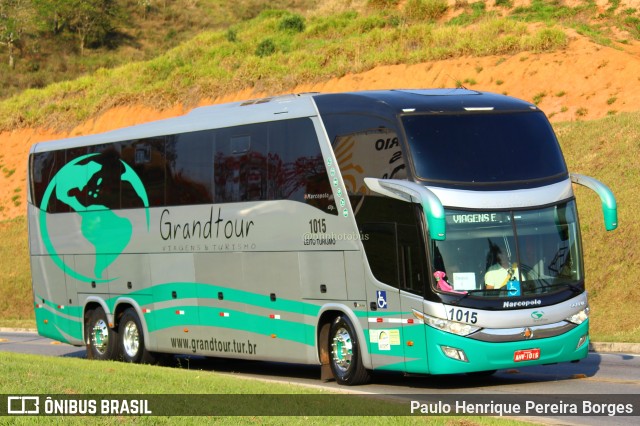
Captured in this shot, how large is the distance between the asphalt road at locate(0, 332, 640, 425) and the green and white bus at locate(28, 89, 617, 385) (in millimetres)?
417

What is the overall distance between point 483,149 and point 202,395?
5374mm

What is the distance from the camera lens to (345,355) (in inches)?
627

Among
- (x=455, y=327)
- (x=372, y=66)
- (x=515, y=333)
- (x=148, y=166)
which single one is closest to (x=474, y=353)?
(x=455, y=327)

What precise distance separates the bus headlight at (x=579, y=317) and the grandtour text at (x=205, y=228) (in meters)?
5.45

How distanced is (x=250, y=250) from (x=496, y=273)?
474cm

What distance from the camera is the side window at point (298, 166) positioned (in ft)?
52.5

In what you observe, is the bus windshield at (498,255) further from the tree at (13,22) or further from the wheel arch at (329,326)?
the tree at (13,22)

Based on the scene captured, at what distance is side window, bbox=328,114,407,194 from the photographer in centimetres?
1488

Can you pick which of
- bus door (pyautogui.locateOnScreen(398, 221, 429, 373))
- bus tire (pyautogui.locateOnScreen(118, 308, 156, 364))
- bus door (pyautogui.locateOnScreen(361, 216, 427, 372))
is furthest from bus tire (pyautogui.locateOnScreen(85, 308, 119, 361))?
bus door (pyautogui.locateOnScreen(398, 221, 429, 373))

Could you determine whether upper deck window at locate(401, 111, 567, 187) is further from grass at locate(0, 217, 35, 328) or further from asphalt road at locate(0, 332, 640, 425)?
grass at locate(0, 217, 35, 328)

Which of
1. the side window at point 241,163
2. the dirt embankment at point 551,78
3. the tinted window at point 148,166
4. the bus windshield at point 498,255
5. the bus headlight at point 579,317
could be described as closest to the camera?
the bus windshield at point 498,255

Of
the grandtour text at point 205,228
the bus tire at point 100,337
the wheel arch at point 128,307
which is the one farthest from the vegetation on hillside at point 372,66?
the bus tire at point 100,337

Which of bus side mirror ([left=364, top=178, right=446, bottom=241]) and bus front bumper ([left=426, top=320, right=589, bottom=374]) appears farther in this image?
bus front bumper ([left=426, top=320, right=589, bottom=374])

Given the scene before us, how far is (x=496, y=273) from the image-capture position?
14320mm
